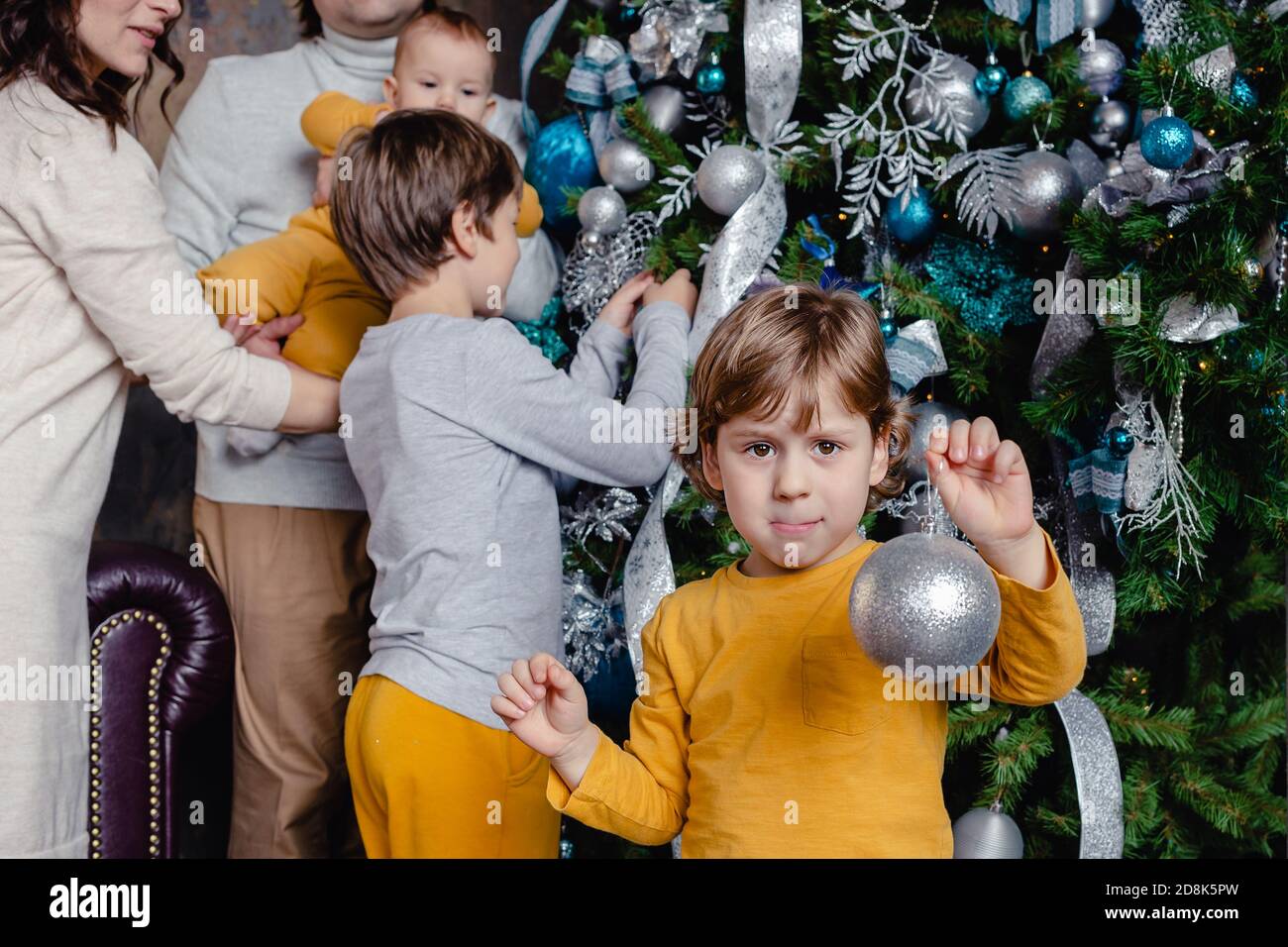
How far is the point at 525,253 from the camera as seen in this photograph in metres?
1.75

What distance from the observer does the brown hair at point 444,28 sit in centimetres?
169

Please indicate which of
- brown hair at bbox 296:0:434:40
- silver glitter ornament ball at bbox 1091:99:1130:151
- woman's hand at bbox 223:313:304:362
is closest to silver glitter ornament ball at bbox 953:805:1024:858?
silver glitter ornament ball at bbox 1091:99:1130:151

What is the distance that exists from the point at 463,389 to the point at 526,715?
484 mm

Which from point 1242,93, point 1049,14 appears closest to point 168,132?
point 1049,14

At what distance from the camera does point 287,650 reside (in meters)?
1.79

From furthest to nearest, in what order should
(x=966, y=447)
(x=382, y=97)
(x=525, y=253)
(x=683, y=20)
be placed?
(x=382, y=97), (x=525, y=253), (x=683, y=20), (x=966, y=447)

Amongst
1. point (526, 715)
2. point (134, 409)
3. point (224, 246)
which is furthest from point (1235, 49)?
point (134, 409)

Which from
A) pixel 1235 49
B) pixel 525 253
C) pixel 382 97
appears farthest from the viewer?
pixel 382 97

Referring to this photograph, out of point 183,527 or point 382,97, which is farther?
point 183,527

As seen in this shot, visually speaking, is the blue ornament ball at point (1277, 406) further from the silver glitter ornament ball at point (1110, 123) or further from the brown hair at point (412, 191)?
the brown hair at point (412, 191)

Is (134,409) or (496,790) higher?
(134,409)

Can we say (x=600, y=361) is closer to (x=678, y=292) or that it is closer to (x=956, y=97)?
(x=678, y=292)

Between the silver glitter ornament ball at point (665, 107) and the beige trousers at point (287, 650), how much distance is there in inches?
27.9

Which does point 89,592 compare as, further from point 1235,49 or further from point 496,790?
point 1235,49
